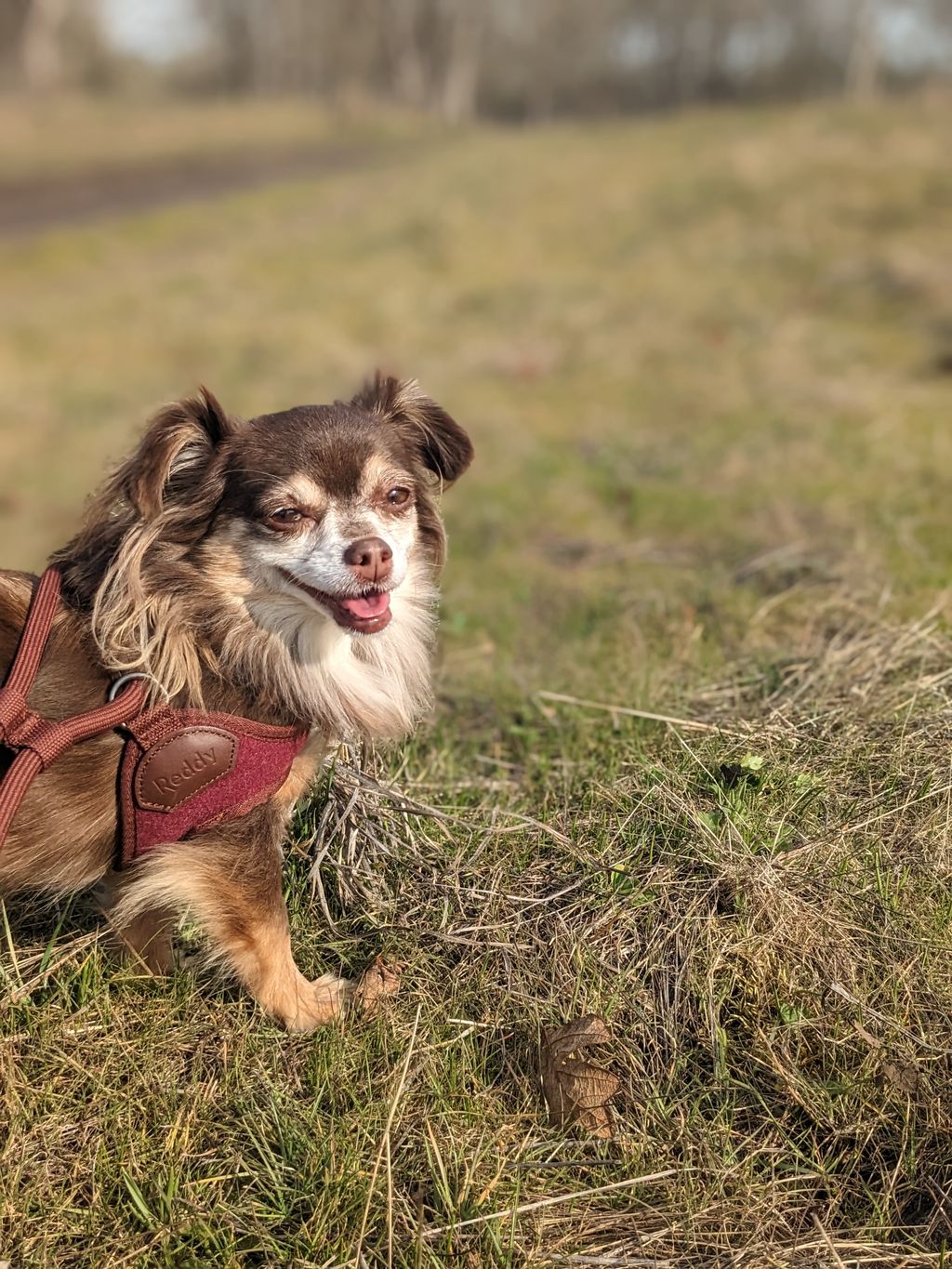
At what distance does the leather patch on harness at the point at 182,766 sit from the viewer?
228 cm

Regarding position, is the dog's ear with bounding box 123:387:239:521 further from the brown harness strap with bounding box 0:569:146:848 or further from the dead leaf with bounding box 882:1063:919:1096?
the dead leaf with bounding box 882:1063:919:1096

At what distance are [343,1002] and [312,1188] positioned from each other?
0.50m

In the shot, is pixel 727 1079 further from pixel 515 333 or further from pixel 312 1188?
pixel 515 333

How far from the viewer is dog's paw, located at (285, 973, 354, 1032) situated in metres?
2.42

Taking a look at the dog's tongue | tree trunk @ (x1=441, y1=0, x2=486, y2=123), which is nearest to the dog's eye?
the dog's tongue

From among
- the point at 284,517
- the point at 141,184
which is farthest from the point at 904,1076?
the point at 141,184

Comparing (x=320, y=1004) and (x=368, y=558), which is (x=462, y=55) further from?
(x=320, y=1004)

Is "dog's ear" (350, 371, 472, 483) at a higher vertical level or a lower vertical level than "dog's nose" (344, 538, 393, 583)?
higher

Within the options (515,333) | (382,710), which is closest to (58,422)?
(515,333)

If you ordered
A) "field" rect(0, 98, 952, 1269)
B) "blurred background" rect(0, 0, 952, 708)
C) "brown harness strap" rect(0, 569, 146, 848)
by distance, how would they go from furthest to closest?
"blurred background" rect(0, 0, 952, 708)
"brown harness strap" rect(0, 569, 146, 848)
"field" rect(0, 98, 952, 1269)

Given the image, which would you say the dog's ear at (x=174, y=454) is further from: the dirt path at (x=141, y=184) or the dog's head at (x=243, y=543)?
the dirt path at (x=141, y=184)

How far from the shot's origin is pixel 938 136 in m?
17.3

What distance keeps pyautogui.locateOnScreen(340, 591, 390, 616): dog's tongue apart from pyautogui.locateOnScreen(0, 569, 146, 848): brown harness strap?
1.78 feet

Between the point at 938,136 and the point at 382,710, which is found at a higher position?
the point at 938,136
